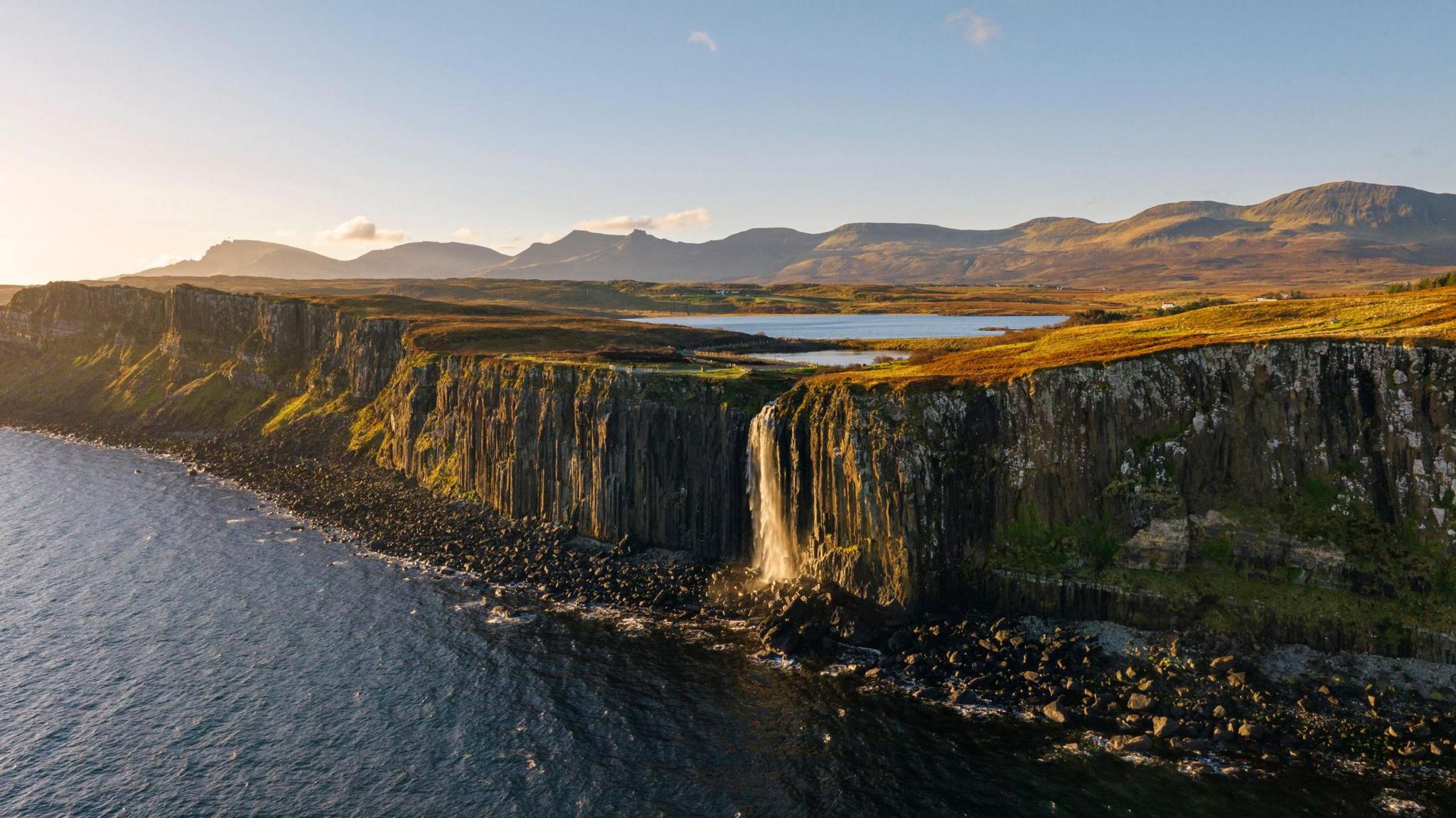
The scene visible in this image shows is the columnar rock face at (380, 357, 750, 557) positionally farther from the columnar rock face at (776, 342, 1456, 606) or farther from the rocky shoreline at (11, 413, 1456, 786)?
the columnar rock face at (776, 342, 1456, 606)

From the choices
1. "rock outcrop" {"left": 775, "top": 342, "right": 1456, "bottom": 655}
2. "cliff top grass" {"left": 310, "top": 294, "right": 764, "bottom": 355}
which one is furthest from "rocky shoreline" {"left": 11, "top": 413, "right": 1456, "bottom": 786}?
"cliff top grass" {"left": 310, "top": 294, "right": 764, "bottom": 355}

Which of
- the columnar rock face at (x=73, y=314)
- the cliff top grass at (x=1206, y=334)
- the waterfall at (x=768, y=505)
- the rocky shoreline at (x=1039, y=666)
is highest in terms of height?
the columnar rock face at (x=73, y=314)

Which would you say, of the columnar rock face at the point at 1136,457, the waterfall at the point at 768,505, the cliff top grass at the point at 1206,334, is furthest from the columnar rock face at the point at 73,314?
the columnar rock face at the point at 1136,457

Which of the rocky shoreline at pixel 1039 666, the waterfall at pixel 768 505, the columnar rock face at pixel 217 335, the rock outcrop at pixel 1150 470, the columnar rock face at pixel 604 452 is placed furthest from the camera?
the columnar rock face at pixel 217 335

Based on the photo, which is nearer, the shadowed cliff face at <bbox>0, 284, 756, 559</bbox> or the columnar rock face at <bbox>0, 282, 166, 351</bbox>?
the shadowed cliff face at <bbox>0, 284, 756, 559</bbox>

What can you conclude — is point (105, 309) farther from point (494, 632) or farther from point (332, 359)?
point (494, 632)

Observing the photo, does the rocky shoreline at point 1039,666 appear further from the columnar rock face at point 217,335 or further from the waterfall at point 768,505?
the columnar rock face at point 217,335

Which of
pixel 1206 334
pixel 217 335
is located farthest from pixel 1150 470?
pixel 217 335
